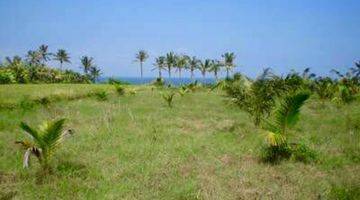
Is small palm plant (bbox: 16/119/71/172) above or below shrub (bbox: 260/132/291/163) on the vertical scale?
above

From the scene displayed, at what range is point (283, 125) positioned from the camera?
484 inches

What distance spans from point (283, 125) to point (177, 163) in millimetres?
3112

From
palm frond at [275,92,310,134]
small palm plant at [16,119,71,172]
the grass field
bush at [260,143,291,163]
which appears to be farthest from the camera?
bush at [260,143,291,163]

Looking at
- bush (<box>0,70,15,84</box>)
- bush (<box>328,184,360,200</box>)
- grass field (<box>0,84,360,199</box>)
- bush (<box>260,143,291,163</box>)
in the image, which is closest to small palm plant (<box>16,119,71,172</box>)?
grass field (<box>0,84,360,199</box>)

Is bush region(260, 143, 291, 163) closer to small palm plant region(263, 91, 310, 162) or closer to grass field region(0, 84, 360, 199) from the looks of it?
small palm plant region(263, 91, 310, 162)

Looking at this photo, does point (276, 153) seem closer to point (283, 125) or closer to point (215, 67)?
point (283, 125)

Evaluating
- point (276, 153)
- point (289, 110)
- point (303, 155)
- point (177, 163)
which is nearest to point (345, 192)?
point (303, 155)

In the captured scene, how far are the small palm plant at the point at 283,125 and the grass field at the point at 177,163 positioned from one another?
40 cm

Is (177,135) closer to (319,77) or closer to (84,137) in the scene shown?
(84,137)

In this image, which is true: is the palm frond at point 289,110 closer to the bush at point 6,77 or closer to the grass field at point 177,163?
the grass field at point 177,163

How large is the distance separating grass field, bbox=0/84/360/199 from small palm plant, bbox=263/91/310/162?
1.31 ft

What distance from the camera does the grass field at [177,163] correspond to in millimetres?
8961

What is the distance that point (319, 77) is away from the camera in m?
37.3

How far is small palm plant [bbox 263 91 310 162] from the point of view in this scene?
38.2ft
